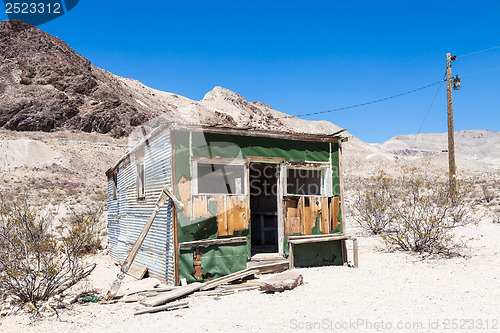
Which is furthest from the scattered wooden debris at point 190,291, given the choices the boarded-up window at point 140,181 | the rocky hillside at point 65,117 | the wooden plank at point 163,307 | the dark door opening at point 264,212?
the rocky hillside at point 65,117

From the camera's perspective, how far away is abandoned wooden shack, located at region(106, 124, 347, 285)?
8.74 metres

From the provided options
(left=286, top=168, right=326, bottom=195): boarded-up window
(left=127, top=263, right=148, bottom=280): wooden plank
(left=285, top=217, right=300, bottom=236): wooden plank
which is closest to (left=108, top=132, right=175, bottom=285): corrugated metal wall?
(left=127, top=263, right=148, bottom=280): wooden plank

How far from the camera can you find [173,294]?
25.0 ft

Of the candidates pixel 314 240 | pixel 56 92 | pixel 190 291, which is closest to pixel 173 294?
pixel 190 291

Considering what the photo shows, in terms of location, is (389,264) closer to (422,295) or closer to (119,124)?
(422,295)

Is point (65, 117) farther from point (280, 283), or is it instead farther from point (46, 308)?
point (280, 283)

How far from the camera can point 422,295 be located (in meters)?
7.55

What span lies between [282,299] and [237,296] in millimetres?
960

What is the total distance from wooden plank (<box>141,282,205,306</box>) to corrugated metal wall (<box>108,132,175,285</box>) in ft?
2.29

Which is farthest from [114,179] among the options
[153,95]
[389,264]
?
[153,95]

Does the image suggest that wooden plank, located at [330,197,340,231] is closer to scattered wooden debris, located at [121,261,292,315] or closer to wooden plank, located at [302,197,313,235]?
wooden plank, located at [302,197,313,235]

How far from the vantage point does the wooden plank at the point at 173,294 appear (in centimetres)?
724

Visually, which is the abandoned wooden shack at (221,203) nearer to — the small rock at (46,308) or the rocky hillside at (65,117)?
the small rock at (46,308)

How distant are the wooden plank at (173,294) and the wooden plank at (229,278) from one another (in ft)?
0.46
